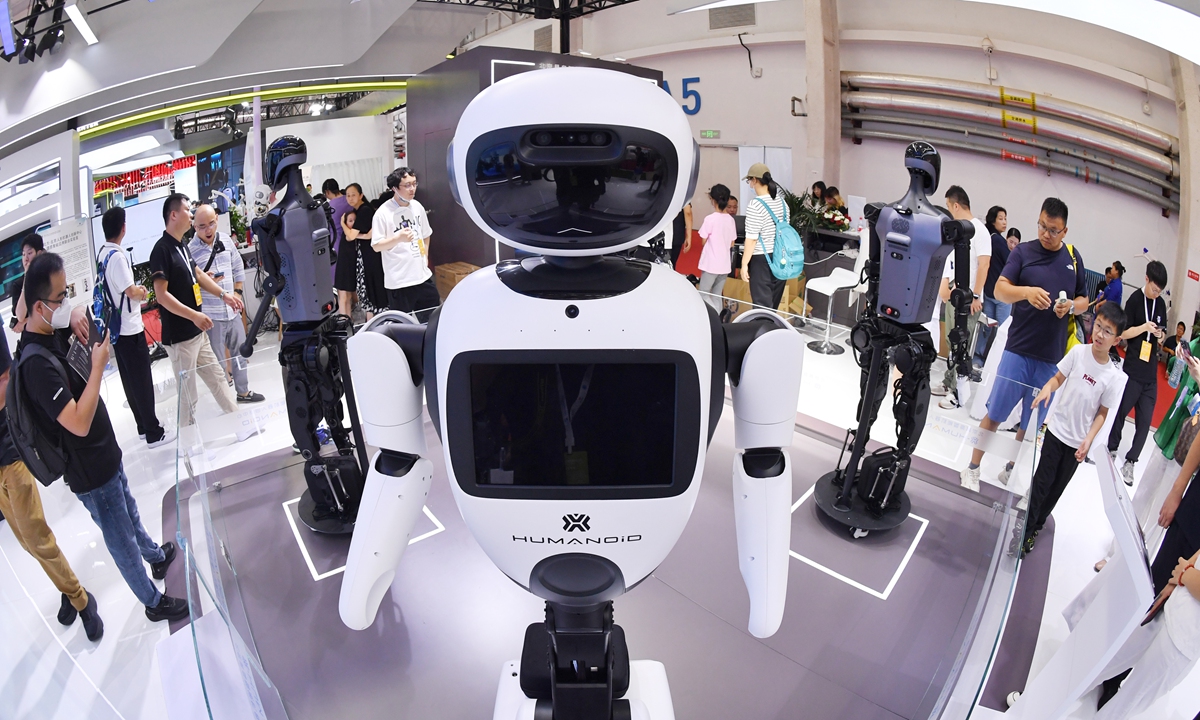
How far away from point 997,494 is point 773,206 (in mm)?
2583

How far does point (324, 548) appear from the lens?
8.84 feet

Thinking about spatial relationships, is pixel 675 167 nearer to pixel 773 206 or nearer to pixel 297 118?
pixel 773 206

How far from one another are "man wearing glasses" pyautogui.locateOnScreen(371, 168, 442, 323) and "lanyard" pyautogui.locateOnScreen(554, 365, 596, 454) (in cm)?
282

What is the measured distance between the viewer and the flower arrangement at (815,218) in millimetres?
7188

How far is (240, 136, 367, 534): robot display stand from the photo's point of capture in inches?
98.6

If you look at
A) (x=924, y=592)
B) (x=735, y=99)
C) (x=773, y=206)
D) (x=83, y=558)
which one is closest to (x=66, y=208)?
(x=83, y=558)

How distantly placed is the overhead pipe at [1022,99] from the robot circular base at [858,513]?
530 cm

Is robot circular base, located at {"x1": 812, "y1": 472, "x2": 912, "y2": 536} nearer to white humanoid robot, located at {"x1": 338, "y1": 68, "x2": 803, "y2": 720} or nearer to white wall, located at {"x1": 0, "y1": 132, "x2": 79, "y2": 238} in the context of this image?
white humanoid robot, located at {"x1": 338, "y1": 68, "x2": 803, "y2": 720}

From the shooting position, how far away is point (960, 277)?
8.68 ft

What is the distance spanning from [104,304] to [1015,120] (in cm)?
819

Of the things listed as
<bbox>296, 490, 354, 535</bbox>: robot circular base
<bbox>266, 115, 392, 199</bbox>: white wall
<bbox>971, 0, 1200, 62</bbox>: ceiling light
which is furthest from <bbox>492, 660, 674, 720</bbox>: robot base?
<bbox>266, 115, 392, 199</bbox>: white wall

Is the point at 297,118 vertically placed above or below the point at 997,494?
above

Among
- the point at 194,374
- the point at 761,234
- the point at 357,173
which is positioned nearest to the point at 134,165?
the point at 357,173

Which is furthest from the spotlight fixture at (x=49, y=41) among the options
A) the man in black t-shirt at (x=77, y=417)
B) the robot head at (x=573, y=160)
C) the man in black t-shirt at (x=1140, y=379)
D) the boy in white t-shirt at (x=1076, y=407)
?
the man in black t-shirt at (x=1140, y=379)
